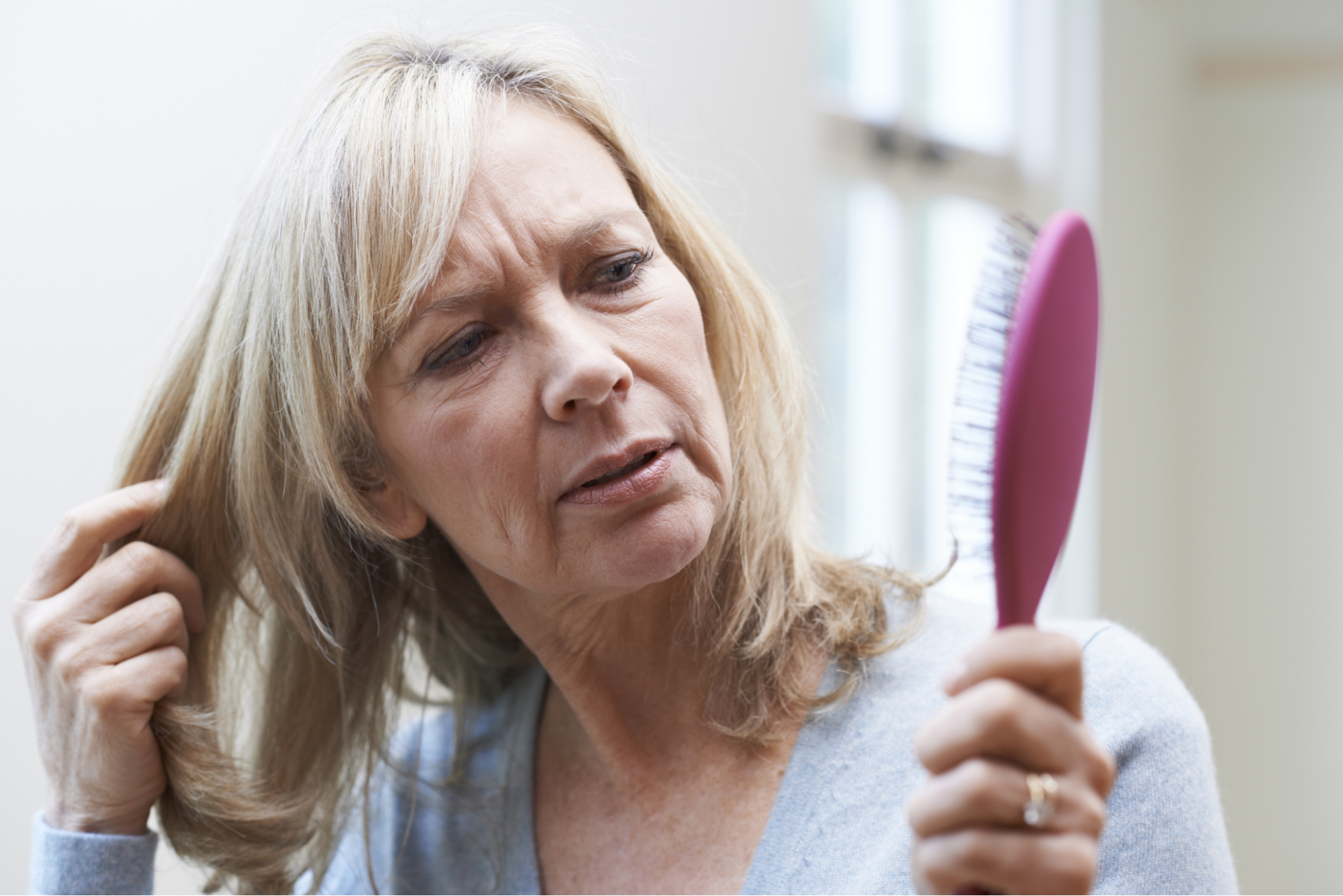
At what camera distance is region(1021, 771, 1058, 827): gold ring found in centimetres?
49

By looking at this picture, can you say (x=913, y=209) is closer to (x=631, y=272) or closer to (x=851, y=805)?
(x=631, y=272)

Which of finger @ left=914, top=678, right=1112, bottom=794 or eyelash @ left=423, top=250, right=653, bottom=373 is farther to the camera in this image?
eyelash @ left=423, top=250, right=653, bottom=373

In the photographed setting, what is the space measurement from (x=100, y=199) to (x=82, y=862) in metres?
0.64

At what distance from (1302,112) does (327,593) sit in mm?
3319

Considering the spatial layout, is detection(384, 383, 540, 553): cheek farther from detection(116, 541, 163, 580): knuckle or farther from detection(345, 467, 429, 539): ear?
detection(116, 541, 163, 580): knuckle

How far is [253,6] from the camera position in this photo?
48.7 inches

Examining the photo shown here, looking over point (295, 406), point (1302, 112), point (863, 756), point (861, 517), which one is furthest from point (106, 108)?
point (1302, 112)

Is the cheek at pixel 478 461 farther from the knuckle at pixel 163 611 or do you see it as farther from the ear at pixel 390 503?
the knuckle at pixel 163 611

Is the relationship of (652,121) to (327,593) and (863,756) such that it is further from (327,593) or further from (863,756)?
(863,756)

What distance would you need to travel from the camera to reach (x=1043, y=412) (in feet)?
1.74

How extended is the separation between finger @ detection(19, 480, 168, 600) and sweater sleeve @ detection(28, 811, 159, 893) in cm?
22

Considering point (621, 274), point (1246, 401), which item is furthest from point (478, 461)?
point (1246, 401)

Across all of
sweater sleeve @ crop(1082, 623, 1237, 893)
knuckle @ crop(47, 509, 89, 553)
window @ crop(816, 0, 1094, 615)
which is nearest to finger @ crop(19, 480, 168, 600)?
knuckle @ crop(47, 509, 89, 553)

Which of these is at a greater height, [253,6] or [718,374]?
[253,6]
